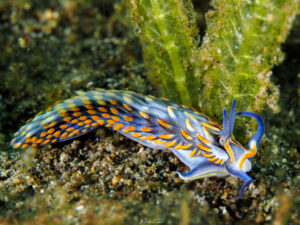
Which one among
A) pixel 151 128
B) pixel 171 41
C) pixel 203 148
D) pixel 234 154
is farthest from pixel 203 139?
pixel 171 41

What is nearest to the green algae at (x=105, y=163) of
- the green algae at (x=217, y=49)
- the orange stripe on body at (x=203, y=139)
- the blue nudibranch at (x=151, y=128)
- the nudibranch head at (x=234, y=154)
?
the blue nudibranch at (x=151, y=128)

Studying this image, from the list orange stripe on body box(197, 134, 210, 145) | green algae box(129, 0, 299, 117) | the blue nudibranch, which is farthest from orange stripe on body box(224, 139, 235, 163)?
green algae box(129, 0, 299, 117)

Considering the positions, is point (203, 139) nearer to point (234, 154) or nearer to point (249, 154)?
point (234, 154)

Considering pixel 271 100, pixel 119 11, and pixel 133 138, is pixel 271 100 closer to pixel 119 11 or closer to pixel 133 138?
pixel 133 138

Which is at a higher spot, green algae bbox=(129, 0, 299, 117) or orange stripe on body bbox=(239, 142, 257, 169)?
green algae bbox=(129, 0, 299, 117)

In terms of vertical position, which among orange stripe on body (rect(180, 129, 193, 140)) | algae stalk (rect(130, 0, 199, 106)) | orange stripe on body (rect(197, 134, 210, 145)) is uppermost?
algae stalk (rect(130, 0, 199, 106))

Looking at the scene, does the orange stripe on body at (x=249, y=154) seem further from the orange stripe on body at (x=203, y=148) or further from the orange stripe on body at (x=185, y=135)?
the orange stripe on body at (x=185, y=135)

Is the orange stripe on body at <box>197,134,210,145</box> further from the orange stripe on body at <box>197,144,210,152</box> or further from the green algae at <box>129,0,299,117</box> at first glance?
the green algae at <box>129,0,299,117</box>

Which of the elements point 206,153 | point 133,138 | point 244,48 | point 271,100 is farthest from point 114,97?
point 271,100
